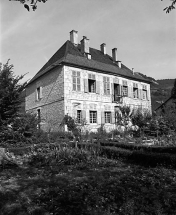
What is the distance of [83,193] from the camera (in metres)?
3.44

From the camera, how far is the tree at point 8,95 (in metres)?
10.2

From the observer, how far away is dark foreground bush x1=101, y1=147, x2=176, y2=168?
598 centimetres

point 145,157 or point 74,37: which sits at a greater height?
point 74,37

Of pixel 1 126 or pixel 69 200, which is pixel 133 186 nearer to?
pixel 69 200

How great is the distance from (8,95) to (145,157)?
7.34 meters

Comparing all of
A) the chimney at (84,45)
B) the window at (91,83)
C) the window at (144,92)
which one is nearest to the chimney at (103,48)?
the chimney at (84,45)

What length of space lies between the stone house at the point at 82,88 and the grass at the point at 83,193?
34.5 ft

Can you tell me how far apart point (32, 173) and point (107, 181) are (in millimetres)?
2044

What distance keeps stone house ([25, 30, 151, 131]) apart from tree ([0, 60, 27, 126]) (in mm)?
4414

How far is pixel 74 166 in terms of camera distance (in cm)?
596

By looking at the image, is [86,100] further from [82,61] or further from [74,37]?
[74,37]

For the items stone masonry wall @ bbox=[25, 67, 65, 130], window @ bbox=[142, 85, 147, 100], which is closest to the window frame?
stone masonry wall @ bbox=[25, 67, 65, 130]

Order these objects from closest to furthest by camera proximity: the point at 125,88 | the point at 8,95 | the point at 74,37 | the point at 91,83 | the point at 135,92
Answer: the point at 8,95, the point at 91,83, the point at 74,37, the point at 125,88, the point at 135,92

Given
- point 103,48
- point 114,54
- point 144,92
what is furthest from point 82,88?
point 144,92
